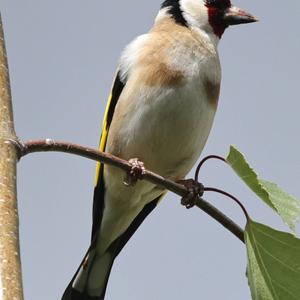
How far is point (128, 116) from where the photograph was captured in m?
3.72

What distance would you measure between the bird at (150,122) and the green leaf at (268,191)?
115 centimetres

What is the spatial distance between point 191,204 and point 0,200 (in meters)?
1.66

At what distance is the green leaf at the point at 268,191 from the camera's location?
7.00 ft

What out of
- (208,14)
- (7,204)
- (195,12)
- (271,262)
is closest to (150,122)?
(195,12)

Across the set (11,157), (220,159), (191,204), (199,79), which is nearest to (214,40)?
(199,79)

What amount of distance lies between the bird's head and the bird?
0.06 meters

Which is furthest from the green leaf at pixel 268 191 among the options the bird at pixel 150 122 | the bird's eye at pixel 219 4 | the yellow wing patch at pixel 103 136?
the bird's eye at pixel 219 4

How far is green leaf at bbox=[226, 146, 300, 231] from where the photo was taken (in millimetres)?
2133

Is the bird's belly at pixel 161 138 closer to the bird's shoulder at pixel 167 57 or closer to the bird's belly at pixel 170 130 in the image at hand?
Result: the bird's belly at pixel 170 130

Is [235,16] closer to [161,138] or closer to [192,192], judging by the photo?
[161,138]

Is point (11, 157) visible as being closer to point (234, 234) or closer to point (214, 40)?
point (234, 234)

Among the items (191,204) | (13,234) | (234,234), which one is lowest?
(191,204)

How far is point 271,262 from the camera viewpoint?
2.13 meters

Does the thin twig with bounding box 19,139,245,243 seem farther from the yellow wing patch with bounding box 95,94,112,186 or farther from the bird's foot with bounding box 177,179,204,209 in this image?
the yellow wing patch with bounding box 95,94,112,186
